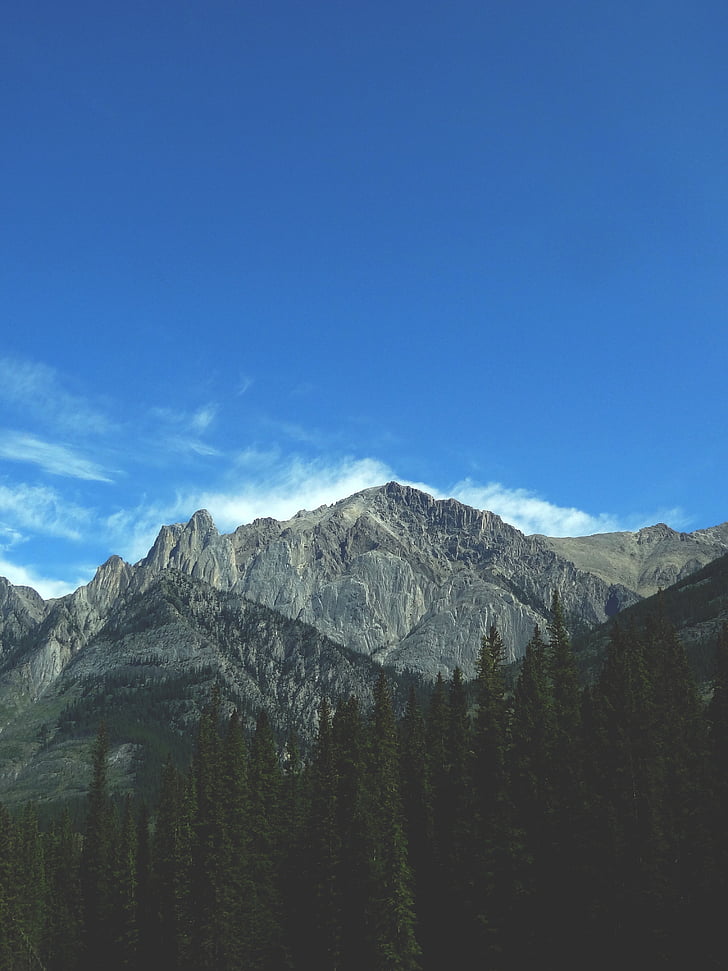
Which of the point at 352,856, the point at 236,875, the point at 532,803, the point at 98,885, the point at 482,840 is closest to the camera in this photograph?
the point at 482,840

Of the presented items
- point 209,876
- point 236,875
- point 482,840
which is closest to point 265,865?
point 236,875

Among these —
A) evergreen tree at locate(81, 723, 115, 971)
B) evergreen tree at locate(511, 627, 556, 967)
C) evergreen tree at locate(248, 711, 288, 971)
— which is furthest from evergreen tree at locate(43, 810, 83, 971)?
evergreen tree at locate(511, 627, 556, 967)

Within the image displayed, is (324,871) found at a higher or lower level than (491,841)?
lower

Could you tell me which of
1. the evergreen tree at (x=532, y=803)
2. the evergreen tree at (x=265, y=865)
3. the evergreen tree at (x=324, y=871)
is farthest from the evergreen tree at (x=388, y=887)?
the evergreen tree at (x=265, y=865)

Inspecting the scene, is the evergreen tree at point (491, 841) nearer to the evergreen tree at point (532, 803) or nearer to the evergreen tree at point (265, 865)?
the evergreen tree at point (532, 803)

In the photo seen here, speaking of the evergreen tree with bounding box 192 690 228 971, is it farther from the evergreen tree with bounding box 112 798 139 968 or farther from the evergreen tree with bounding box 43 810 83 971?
the evergreen tree with bounding box 43 810 83 971

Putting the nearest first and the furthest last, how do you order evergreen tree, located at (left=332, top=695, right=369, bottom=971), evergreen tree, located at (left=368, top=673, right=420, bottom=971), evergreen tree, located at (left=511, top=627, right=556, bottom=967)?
evergreen tree, located at (left=511, top=627, right=556, bottom=967) < evergreen tree, located at (left=368, top=673, right=420, bottom=971) < evergreen tree, located at (left=332, top=695, right=369, bottom=971)

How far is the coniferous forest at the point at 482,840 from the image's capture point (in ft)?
182

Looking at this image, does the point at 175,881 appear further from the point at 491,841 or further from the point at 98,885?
the point at 491,841

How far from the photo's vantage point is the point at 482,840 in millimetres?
59812

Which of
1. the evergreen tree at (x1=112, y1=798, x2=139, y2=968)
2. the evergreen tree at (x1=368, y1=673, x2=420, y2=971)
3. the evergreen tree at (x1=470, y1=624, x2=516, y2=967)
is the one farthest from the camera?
the evergreen tree at (x1=112, y1=798, x2=139, y2=968)

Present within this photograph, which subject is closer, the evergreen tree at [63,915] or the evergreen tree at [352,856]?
the evergreen tree at [352,856]

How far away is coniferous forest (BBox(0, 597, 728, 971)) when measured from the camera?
182ft

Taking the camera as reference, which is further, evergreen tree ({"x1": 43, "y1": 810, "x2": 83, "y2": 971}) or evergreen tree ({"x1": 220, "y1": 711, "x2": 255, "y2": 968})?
evergreen tree ({"x1": 43, "y1": 810, "x2": 83, "y2": 971})
